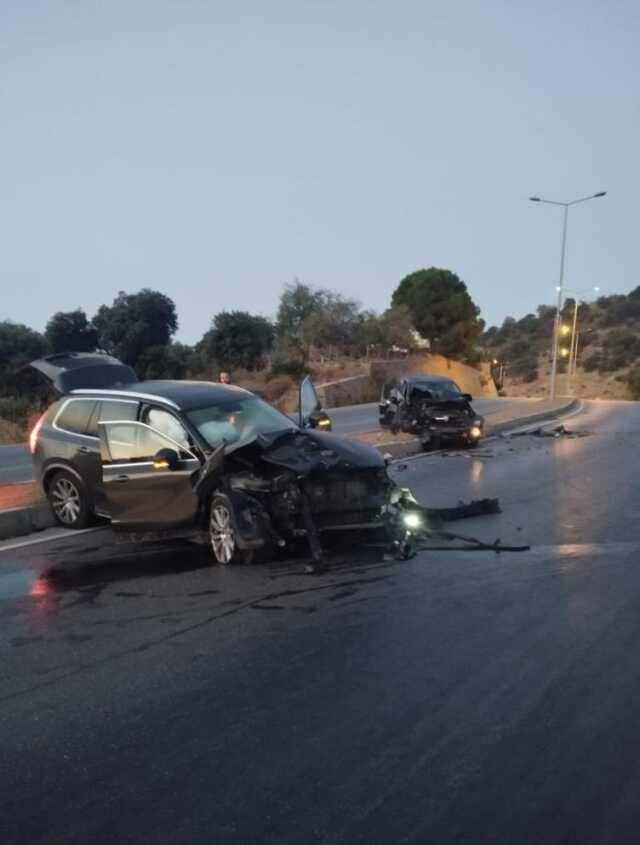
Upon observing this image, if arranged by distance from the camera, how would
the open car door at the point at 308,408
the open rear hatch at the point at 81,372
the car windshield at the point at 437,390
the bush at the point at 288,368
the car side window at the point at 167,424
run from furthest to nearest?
the bush at the point at 288,368 < the car windshield at the point at 437,390 < the open rear hatch at the point at 81,372 < the open car door at the point at 308,408 < the car side window at the point at 167,424

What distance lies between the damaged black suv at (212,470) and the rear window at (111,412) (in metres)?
0.01

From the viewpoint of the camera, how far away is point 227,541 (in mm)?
8023

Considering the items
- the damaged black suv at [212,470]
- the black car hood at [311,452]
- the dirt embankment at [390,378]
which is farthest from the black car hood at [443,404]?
the dirt embankment at [390,378]

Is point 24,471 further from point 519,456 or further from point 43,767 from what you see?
point 43,767

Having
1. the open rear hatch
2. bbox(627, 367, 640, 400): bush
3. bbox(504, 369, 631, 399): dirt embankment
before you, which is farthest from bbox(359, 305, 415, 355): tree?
the open rear hatch

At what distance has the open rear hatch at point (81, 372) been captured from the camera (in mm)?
10906

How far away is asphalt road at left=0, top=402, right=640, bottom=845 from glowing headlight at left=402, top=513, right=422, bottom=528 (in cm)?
59

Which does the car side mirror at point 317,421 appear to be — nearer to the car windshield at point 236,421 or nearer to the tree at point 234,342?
the car windshield at point 236,421

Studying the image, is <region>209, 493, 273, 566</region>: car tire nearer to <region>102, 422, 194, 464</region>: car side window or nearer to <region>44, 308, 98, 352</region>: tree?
<region>102, 422, 194, 464</region>: car side window

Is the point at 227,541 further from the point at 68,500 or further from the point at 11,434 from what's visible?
the point at 11,434

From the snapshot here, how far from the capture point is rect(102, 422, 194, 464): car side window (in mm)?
8812

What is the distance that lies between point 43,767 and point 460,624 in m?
2.99

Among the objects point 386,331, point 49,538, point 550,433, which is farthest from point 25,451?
point 386,331

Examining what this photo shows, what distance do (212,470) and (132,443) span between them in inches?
54.0
